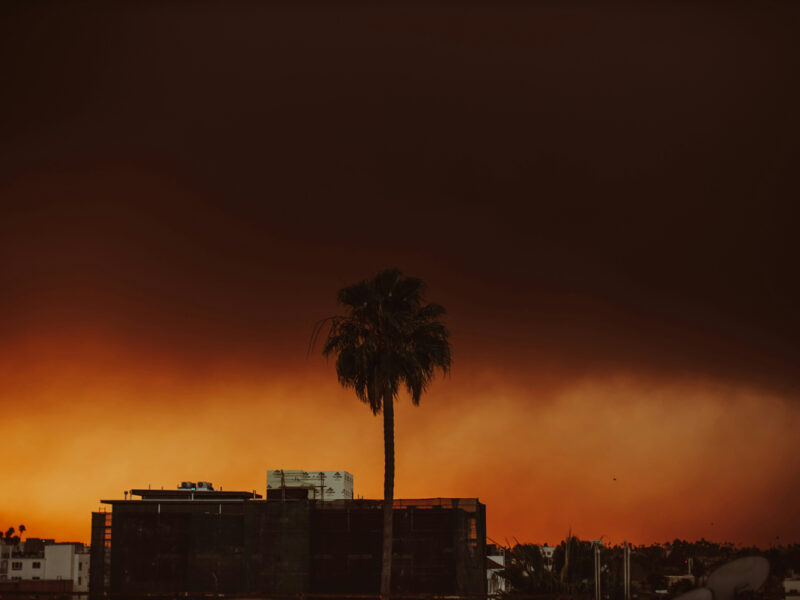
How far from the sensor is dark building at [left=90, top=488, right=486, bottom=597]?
68700mm

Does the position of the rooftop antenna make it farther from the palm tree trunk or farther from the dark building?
the dark building

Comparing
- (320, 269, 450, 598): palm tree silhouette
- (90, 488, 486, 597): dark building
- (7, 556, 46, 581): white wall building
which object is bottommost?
(7, 556, 46, 581): white wall building

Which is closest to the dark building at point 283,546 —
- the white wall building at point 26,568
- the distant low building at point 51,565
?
the distant low building at point 51,565

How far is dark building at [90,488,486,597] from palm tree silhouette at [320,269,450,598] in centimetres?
1588

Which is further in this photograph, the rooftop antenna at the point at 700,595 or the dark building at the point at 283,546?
the dark building at the point at 283,546

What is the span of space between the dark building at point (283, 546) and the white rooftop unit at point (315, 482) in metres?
8.72

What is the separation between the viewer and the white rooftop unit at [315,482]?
8269 cm

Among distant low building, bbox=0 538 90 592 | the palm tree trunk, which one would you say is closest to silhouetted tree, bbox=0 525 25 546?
distant low building, bbox=0 538 90 592

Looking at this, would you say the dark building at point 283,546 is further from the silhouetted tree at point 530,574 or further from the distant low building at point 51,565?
the distant low building at point 51,565

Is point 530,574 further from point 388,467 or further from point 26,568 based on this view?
point 26,568

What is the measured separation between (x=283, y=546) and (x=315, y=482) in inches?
553

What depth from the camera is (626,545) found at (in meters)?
34.2

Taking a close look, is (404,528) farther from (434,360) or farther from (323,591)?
(434,360)

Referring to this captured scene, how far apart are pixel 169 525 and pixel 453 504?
1963 cm
